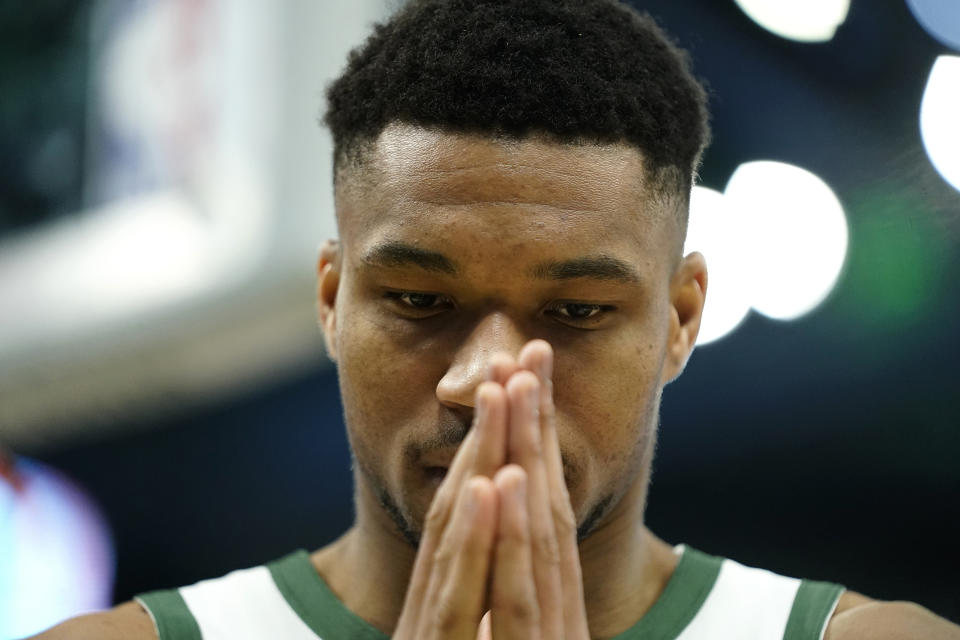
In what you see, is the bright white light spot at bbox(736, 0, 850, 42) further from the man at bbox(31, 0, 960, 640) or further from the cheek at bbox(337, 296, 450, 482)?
the cheek at bbox(337, 296, 450, 482)

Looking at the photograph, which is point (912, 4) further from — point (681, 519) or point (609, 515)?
point (681, 519)

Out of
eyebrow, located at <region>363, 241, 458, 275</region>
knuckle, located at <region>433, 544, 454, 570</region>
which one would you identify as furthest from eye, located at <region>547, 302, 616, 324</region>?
knuckle, located at <region>433, 544, 454, 570</region>

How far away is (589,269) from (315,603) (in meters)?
0.65

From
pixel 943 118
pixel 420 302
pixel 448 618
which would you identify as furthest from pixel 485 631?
pixel 943 118

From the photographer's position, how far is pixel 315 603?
169cm

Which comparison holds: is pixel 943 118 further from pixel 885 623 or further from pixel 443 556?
pixel 443 556

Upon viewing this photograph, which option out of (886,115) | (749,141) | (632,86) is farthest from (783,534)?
(632,86)

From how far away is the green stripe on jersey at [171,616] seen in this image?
1599mm

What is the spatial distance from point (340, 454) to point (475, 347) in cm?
292

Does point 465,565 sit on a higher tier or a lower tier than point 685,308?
lower

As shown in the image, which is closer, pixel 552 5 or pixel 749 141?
pixel 552 5

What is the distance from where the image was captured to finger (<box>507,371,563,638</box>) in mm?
1213

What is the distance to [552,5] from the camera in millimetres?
1578

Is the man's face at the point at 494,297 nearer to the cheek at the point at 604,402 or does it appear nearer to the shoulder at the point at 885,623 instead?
the cheek at the point at 604,402
